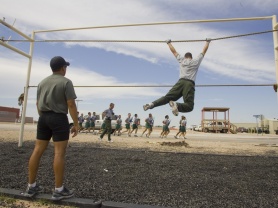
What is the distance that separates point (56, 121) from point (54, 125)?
0.18 feet

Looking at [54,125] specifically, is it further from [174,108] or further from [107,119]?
[107,119]

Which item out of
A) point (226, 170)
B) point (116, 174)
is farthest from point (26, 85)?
point (226, 170)

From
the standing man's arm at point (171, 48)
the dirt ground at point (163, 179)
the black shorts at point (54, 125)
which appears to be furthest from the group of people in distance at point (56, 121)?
the standing man's arm at point (171, 48)

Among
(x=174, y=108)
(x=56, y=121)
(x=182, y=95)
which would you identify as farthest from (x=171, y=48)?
(x=56, y=121)

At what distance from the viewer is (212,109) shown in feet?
105

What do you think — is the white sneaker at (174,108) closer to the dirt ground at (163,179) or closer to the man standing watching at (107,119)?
the dirt ground at (163,179)

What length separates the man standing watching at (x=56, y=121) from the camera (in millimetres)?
3363

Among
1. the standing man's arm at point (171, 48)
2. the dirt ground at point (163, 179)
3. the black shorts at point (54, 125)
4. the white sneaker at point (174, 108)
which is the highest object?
the standing man's arm at point (171, 48)

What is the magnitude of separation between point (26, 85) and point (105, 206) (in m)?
5.89

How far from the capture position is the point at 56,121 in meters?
3.42

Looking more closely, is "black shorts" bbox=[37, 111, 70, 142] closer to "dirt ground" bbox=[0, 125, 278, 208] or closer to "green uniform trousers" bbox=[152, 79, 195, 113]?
"dirt ground" bbox=[0, 125, 278, 208]

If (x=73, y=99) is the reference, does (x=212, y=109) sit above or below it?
above

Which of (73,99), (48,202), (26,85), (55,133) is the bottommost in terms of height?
(48,202)

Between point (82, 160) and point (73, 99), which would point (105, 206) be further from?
point (82, 160)
